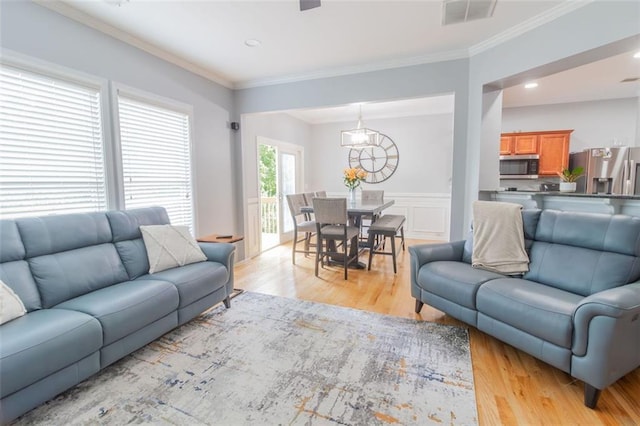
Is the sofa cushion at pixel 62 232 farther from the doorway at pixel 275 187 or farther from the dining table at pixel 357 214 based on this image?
the doorway at pixel 275 187

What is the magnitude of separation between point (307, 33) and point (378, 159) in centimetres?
Result: 385

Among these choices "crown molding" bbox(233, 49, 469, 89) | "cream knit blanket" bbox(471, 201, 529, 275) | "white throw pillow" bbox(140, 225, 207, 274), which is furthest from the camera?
"crown molding" bbox(233, 49, 469, 89)

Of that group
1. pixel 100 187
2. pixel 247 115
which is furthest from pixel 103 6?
pixel 247 115

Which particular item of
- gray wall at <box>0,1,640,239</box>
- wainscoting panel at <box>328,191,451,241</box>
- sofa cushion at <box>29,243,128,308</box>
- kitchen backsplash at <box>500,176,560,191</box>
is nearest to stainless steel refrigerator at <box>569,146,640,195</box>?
kitchen backsplash at <box>500,176,560,191</box>

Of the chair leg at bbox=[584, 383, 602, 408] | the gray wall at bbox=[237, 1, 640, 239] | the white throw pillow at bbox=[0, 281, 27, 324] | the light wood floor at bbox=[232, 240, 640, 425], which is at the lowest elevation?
the light wood floor at bbox=[232, 240, 640, 425]

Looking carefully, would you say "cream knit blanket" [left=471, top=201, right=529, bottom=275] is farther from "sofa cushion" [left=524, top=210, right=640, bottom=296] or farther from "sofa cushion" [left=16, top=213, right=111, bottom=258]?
"sofa cushion" [left=16, top=213, right=111, bottom=258]

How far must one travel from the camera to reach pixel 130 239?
2629 mm

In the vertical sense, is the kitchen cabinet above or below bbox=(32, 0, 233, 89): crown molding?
below

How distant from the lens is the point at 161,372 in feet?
6.36

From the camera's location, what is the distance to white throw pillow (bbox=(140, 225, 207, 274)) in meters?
2.60

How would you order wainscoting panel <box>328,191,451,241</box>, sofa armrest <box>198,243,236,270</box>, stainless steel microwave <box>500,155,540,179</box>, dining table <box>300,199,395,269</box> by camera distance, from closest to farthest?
sofa armrest <box>198,243,236,270</box>
dining table <box>300,199,395,269</box>
stainless steel microwave <box>500,155,540,179</box>
wainscoting panel <box>328,191,451,241</box>

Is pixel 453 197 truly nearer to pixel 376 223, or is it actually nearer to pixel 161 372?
pixel 376 223

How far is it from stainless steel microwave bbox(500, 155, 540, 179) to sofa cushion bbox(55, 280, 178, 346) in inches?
218

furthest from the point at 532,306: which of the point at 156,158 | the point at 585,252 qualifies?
the point at 156,158
